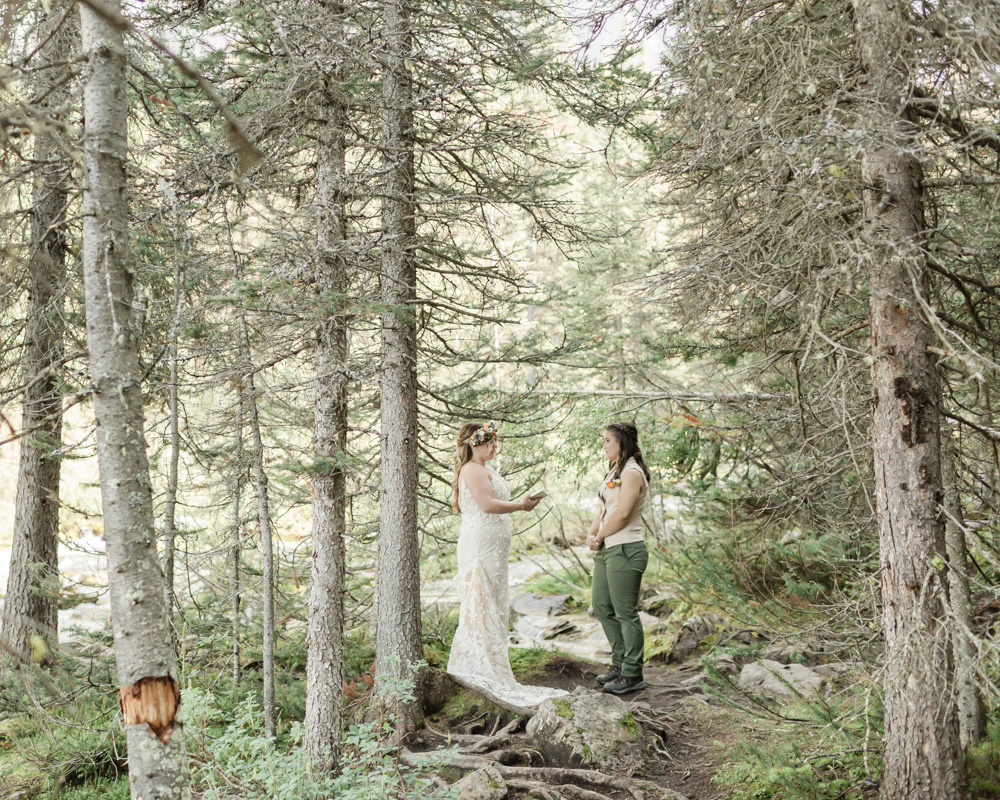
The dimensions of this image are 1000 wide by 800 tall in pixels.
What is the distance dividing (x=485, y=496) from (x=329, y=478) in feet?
6.06

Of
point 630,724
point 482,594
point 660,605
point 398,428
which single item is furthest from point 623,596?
point 660,605

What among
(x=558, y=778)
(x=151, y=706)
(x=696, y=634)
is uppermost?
(x=151, y=706)

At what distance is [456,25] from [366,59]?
1945 mm

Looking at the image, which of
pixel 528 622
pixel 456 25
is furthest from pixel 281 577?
pixel 456 25

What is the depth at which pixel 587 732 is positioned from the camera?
5.24 m

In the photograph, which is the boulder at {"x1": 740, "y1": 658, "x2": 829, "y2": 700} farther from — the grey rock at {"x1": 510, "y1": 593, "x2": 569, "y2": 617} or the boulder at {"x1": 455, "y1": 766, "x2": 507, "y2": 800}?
the grey rock at {"x1": 510, "y1": 593, "x2": 569, "y2": 617}

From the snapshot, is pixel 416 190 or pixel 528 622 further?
pixel 528 622

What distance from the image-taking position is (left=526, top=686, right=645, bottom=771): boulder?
511 cm

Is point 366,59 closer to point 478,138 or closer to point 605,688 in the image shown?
point 478,138

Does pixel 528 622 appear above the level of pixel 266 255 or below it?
below

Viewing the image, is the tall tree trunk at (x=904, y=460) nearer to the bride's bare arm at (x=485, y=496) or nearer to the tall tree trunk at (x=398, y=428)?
the bride's bare arm at (x=485, y=496)

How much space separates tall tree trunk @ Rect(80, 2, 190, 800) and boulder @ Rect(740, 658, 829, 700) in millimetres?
4936

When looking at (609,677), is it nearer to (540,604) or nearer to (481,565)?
(481,565)

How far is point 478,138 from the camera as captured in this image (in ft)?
21.6
